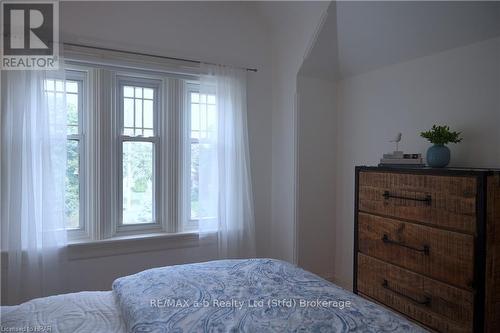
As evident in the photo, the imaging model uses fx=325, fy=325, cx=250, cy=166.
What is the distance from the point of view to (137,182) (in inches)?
113

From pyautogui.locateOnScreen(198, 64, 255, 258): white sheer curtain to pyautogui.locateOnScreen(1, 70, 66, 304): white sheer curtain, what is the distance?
1.12 m

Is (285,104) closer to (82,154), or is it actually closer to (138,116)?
(138,116)

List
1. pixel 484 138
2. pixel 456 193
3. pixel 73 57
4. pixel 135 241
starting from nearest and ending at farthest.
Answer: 1. pixel 456 193
2. pixel 484 138
3. pixel 73 57
4. pixel 135 241

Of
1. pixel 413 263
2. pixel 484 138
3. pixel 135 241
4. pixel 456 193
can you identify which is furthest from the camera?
pixel 135 241

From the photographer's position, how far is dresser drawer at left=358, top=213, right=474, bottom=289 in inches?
64.2

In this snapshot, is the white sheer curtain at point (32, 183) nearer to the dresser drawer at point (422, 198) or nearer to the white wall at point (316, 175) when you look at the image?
the white wall at point (316, 175)

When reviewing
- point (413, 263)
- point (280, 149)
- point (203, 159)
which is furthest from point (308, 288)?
point (280, 149)

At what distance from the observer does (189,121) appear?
3014 mm

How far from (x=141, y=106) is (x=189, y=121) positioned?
439 mm

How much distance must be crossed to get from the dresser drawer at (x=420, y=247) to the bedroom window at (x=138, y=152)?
1.82 m

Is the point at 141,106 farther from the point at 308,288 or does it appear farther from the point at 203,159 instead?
the point at 308,288

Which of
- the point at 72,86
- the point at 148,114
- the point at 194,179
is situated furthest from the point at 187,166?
the point at 72,86

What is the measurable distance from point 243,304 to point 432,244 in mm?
1155

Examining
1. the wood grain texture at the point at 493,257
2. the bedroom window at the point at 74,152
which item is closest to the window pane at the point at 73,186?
the bedroom window at the point at 74,152
